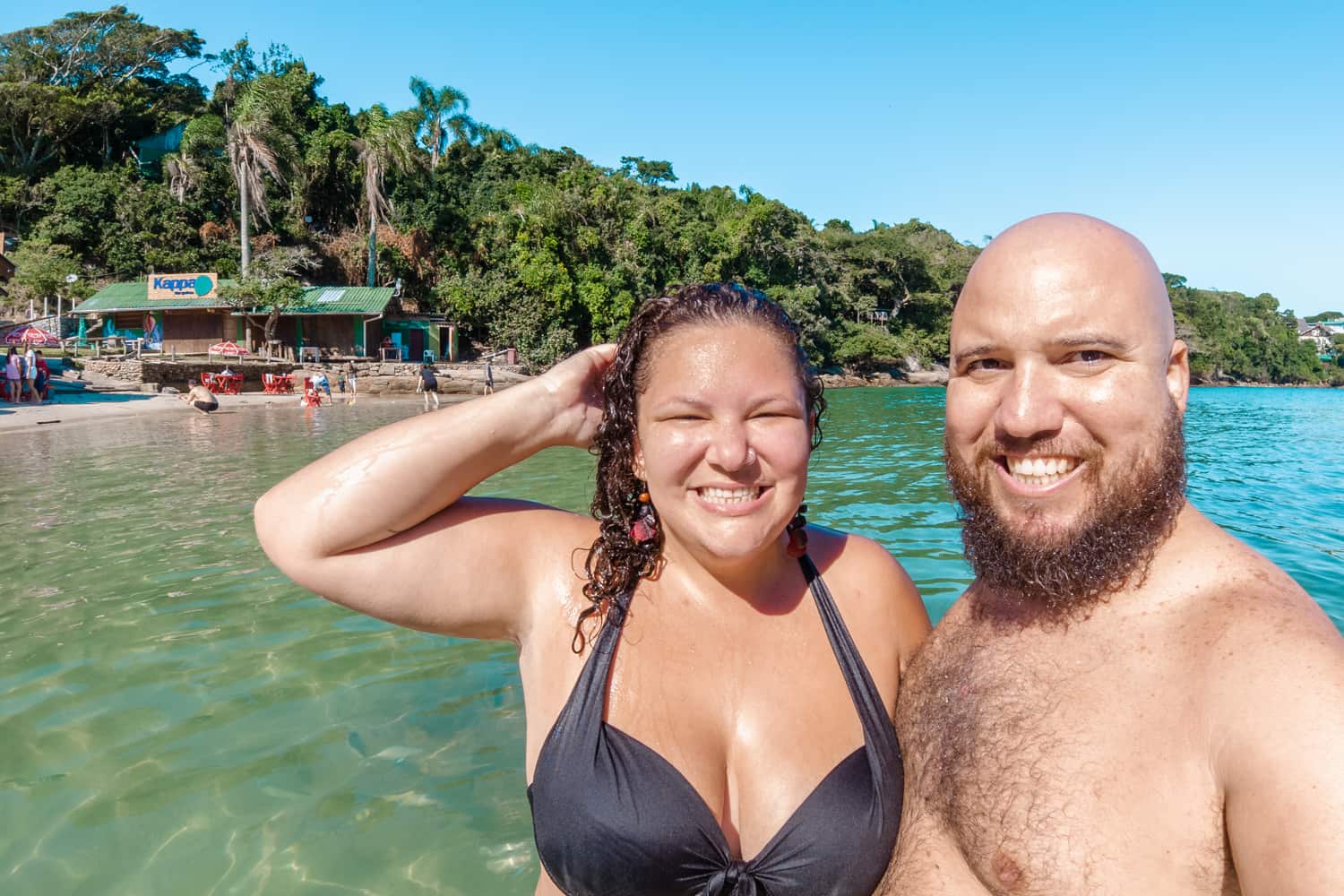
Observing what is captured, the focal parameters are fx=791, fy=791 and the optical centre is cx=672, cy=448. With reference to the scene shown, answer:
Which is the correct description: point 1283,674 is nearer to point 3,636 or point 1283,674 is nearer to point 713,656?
A: point 713,656

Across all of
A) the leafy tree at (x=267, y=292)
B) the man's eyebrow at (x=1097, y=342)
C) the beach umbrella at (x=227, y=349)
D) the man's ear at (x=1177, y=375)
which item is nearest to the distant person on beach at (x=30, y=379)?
the beach umbrella at (x=227, y=349)

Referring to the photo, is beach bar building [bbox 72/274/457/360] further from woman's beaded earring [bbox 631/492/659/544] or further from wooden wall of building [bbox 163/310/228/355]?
woman's beaded earring [bbox 631/492/659/544]

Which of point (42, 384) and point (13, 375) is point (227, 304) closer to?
point (42, 384)

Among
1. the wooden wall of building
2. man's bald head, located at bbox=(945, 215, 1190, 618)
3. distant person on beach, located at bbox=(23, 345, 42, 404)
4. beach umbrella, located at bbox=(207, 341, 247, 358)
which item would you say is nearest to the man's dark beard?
man's bald head, located at bbox=(945, 215, 1190, 618)

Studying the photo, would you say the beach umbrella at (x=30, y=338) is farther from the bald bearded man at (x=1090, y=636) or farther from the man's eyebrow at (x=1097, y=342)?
the man's eyebrow at (x=1097, y=342)

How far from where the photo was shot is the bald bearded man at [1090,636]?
4.53 feet

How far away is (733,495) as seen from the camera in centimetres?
193

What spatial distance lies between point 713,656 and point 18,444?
17.9 m

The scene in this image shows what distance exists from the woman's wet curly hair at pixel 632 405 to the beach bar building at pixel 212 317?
3787 cm

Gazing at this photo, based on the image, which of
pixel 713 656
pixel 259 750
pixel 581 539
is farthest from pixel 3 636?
pixel 713 656

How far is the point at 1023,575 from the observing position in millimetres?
1829

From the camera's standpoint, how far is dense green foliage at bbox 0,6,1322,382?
135ft

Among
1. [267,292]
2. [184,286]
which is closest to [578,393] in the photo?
[267,292]

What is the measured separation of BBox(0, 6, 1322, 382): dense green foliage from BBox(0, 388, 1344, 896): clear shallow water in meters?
32.1
